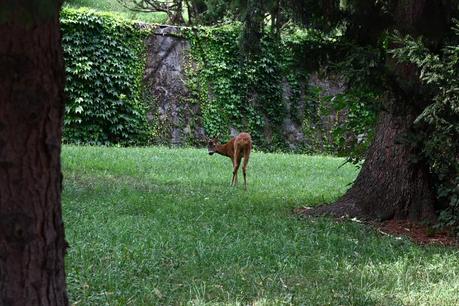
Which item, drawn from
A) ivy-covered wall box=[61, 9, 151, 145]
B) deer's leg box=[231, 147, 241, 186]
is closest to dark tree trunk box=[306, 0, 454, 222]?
deer's leg box=[231, 147, 241, 186]

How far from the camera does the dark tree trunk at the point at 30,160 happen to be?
2.55 metres

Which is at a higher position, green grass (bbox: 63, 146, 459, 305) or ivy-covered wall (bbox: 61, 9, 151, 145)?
ivy-covered wall (bbox: 61, 9, 151, 145)

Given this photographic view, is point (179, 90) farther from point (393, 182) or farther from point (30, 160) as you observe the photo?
point (30, 160)

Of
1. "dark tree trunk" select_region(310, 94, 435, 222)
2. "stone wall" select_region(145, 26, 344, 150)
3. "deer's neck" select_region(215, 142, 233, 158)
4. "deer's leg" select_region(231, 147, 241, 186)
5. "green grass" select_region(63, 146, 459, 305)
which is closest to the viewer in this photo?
"green grass" select_region(63, 146, 459, 305)

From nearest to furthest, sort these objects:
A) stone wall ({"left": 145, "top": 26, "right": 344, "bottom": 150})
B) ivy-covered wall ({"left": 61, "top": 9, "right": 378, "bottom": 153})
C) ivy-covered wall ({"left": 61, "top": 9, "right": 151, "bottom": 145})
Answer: ivy-covered wall ({"left": 61, "top": 9, "right": 151, "bottom": 145}) → ivy-covered wall ({"left": 61, "top": 9, "right": 378, "bottom": 153}) → stone wall ({"left": 145, "top": 26, "right": 344, "bottom": 150})

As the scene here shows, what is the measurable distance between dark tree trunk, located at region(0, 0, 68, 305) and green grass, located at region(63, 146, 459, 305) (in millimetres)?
1571

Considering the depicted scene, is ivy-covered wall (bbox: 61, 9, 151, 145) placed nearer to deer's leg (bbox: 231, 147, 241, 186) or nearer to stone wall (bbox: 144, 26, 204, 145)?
stone wall (bbox: 144, 26, 204, 145)

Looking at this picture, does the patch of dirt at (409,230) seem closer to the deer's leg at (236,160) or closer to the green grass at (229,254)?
the green grass at (229,254)

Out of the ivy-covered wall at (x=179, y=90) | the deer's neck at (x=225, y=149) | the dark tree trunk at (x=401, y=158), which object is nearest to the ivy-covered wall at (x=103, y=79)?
the ivy-covered wall at (x=179, y=90)

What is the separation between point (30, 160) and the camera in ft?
8.58

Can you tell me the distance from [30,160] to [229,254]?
3.16m

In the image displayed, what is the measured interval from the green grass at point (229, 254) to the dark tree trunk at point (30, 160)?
5.15 feet

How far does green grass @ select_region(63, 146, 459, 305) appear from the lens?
4.49 meters

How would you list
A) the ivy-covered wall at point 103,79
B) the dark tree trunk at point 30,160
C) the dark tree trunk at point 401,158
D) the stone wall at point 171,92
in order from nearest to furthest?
the dark tree trunk at point 30,160 → the dark tree trunk at point 401,158 → the ivy-covered wall at point 103,79 → the stone wall at point 171,92
